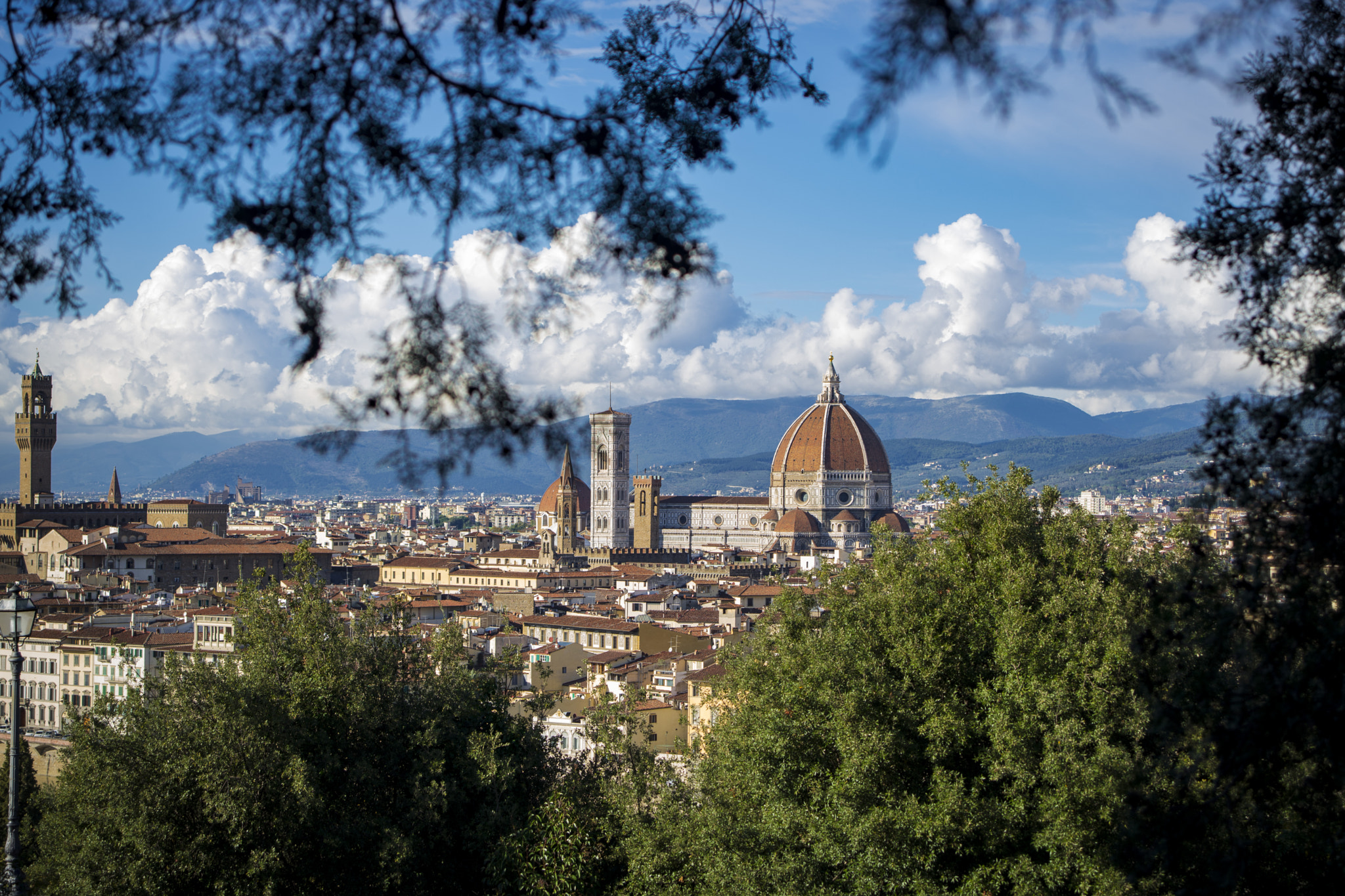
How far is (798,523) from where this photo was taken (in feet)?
294

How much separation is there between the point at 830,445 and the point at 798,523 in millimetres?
7738

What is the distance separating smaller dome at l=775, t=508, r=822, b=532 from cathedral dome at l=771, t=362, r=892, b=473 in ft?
14.2

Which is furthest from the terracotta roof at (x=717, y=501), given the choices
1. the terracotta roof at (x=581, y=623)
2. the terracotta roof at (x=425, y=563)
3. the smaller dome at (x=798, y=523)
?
the terracotta roof at (x=581, y=623)

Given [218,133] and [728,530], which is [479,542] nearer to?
[728,530]

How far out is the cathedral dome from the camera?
93.8 m

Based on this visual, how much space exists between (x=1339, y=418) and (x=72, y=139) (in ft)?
13.9

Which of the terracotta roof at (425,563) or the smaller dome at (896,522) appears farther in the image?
the smaller dome at (896,522)

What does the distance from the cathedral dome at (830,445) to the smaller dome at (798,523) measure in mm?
4325

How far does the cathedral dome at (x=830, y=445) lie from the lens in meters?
93.8

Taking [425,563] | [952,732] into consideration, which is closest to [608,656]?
[952,732]

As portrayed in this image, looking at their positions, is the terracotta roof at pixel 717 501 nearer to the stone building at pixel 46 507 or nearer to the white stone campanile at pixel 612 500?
the white stone campanile at pixel 612 500

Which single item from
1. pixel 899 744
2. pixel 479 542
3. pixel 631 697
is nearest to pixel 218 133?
pixel 899 744

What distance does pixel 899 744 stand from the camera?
504 inches

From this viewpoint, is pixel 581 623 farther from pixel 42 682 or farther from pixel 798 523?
pixel 798 523
